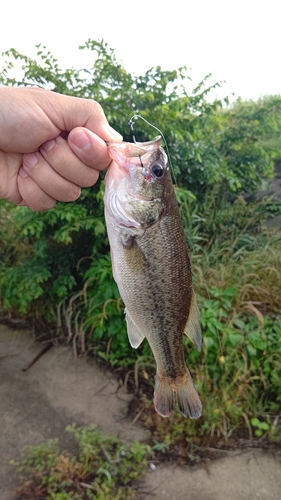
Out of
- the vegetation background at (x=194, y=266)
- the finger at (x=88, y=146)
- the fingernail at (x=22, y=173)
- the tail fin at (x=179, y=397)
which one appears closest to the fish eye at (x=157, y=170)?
the finger at (x=88, y=146)

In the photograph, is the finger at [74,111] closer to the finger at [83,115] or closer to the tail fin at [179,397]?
the finger at [83,115]

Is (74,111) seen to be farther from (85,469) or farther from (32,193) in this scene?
(85,469)

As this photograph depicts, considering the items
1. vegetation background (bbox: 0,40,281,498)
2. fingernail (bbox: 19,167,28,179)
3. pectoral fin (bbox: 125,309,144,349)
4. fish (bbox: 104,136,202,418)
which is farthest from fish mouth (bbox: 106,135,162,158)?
vegetation background (bbox: 0,40,281,498)

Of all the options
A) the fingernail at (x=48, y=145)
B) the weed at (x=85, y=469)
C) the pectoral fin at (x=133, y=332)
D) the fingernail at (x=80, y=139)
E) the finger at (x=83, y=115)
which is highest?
the finger at (x=83, y=115)

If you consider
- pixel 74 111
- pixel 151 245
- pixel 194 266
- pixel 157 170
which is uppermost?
pixel 74 111

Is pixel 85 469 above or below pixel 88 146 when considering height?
below

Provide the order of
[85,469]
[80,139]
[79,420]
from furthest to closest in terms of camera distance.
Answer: [79,420], [85,469], [80,139]

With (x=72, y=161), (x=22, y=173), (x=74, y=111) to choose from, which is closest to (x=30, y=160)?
(x=22, y=173)
